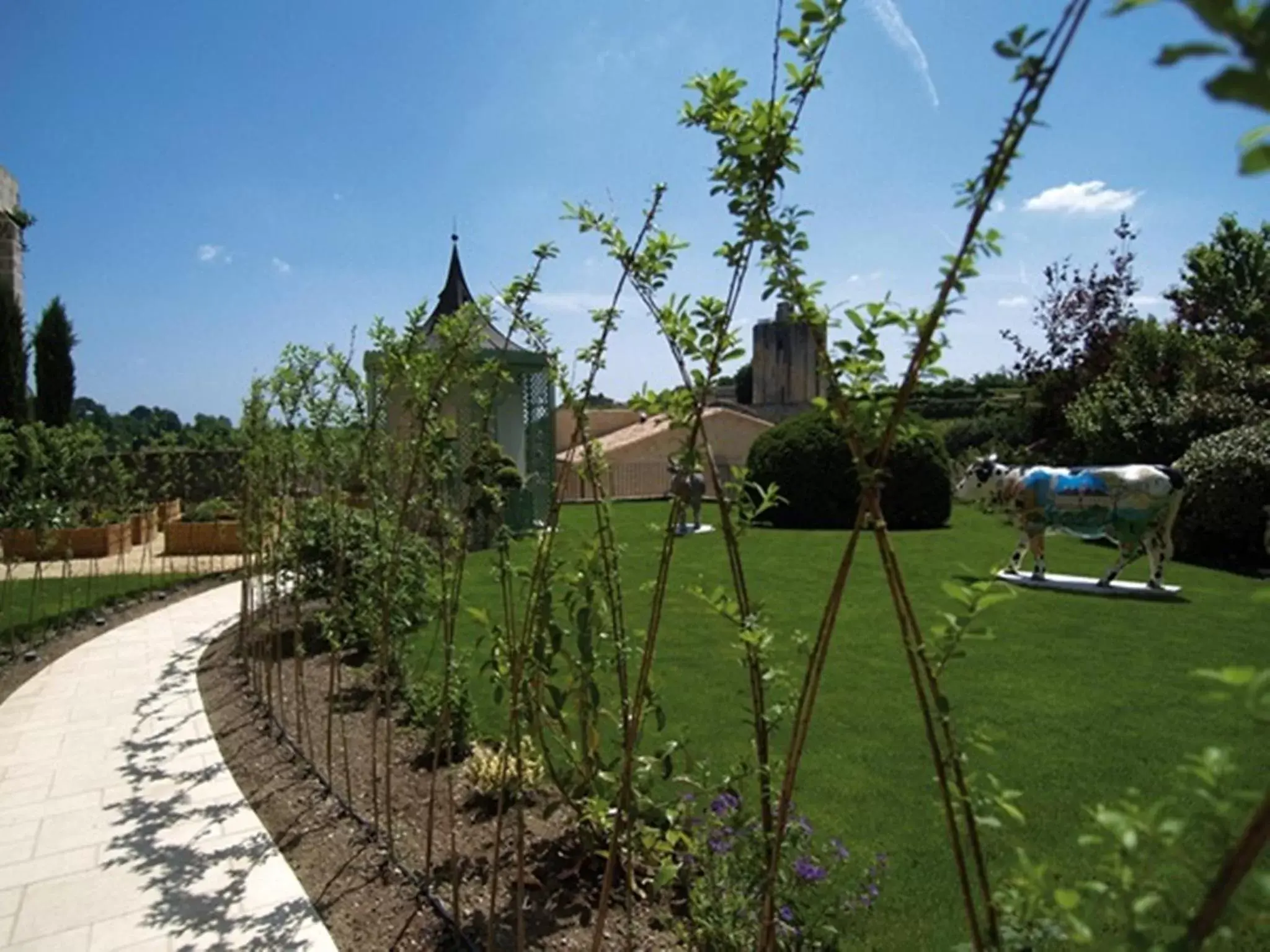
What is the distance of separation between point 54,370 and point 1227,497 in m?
21.2

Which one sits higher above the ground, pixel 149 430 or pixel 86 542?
pixel 149 430

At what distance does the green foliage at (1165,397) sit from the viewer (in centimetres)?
1203

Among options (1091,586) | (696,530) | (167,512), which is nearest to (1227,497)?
(1091,586)

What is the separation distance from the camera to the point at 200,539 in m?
12.0

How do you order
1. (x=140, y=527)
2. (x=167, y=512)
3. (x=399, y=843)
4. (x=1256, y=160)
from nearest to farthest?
(x=1256, y=160) → (x=399, y=843) → (x=140, y=527) → (x=167, y=512)

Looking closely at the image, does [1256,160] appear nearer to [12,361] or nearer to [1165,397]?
[1165,397]

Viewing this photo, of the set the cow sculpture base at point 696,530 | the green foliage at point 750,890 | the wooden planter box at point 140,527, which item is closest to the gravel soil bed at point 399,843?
the green foliage at point 750,890

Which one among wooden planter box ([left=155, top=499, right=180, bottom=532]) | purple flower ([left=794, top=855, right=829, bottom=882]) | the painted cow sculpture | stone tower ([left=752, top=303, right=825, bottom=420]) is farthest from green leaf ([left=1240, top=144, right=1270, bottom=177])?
stone tower ([left=752, top=303, right=825, bottom=420])

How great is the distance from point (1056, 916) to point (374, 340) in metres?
3.35

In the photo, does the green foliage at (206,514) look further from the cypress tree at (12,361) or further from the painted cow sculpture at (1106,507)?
the painted cow sculpture at (1106,507)

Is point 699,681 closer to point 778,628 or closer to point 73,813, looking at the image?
point 778,628

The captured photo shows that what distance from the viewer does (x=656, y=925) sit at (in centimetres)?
271

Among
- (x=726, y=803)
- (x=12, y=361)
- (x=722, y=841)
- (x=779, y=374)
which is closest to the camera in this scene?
(x=726, y=803)

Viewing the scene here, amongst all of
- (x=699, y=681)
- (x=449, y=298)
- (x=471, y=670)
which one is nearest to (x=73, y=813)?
(x=471, y=670)
